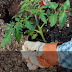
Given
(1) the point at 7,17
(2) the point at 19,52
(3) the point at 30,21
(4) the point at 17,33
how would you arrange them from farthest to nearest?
Answer: (1) the point at 7,17, (2) the point at 19,52, (3) the point at 30,21, (4) the point at 17,33

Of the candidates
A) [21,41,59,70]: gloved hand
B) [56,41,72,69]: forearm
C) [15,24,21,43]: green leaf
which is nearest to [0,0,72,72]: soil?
[21,41,59,70]: gloved hand

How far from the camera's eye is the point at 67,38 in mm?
1896

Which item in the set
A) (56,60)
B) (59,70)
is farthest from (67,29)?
(56,60)

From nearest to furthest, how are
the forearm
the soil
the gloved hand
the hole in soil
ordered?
the forearm → the gloved hand → the soil → the hole in soil

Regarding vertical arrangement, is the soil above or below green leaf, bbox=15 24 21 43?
below

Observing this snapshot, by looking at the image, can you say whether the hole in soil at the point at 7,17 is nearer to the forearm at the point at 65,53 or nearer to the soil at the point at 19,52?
the soil at the point at 19,52

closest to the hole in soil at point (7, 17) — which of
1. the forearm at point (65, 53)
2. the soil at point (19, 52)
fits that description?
the soil at point (19, 52)

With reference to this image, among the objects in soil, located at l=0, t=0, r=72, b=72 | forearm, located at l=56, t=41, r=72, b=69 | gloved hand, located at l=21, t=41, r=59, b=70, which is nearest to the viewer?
forearm, located at l=56, t=41, r=72, b=69

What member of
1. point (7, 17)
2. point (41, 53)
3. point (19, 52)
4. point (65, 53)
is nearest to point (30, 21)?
point (41, 53)

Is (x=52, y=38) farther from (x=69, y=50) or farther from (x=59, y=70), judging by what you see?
(x=69, y=50)

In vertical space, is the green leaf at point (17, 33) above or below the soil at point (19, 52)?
above

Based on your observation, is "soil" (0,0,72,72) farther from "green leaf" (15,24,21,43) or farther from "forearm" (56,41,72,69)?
"green leaf" (15,24,21,43)

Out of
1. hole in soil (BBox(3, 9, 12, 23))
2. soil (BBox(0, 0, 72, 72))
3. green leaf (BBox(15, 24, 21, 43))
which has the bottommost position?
soil (BBox(0, 0, 72, 72))

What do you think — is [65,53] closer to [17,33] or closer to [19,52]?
[17,33]
